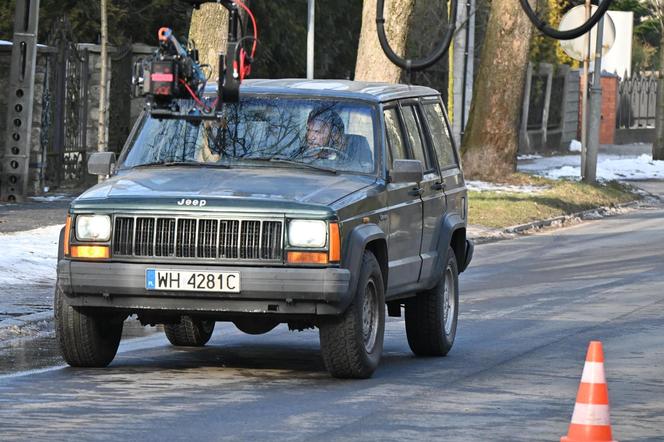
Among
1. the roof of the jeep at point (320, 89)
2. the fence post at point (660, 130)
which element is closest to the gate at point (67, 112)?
the roof of the jeep at point (320, 89)

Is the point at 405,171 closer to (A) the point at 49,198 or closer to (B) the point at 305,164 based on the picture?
(B) the point at 305,164

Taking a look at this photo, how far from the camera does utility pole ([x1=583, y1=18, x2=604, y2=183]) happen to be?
3278 cm

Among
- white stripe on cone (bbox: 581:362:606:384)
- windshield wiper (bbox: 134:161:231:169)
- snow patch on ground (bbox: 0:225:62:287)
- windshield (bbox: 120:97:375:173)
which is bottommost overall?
snow patch on ground (bbox: 0:225:62:287)

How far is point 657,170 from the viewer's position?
141 feet

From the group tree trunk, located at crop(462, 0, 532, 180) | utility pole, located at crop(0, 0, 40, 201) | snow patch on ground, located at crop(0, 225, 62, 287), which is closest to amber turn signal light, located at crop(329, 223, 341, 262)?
snow patch on ground, located at crop(0, 225, 62, 287)

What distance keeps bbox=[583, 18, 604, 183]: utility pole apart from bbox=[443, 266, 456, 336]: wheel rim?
20.7m

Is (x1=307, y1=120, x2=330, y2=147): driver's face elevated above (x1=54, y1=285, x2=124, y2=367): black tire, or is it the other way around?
(x1=307, y1=120, x2=330, y2=147): driver's face

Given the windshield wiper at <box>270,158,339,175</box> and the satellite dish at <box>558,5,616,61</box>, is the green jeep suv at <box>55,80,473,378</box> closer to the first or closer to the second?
the windshield wiper at <box>270,158,339,175</box>

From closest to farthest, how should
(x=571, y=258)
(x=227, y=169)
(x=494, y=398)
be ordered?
(x=494, y=398), (x=227, y=169), (x=571, y=258)

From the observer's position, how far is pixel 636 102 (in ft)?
209

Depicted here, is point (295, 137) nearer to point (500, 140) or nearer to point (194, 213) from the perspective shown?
point (194, 213)

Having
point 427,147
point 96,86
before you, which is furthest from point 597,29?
point 427,147

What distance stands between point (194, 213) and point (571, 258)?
11.3 metres

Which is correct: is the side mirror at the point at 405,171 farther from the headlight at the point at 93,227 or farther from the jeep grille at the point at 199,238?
the headlight at the point at 93,227
